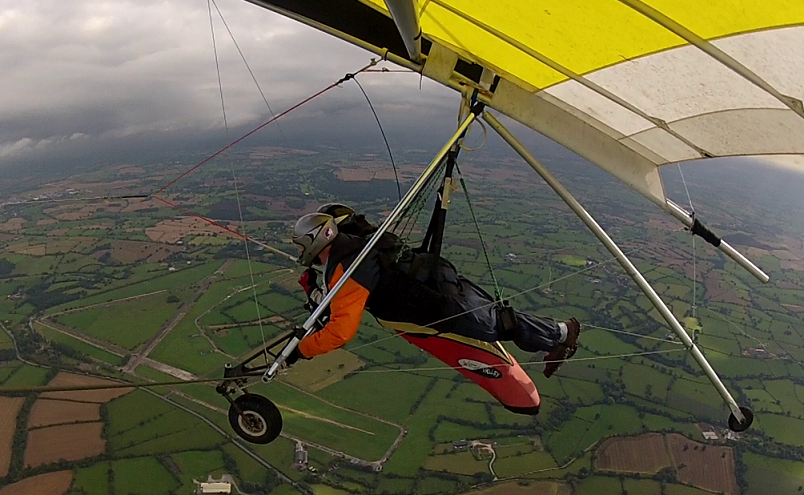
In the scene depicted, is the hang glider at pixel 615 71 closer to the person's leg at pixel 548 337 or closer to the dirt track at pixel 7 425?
the person's leg at pixel 548 337

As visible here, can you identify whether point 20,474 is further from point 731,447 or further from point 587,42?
point 731,447

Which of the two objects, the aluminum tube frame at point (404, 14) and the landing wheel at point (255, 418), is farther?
the landing wheel at point (255, 418)

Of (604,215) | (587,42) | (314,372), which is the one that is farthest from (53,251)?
(587,42)

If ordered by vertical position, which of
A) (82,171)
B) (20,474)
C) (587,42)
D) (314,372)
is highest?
(587,42)

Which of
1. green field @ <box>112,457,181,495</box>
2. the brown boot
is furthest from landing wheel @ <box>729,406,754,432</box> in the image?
green field @ <box>112,457,181,495</box>

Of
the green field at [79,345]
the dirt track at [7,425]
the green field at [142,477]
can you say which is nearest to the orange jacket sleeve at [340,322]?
the green field at [142,477]

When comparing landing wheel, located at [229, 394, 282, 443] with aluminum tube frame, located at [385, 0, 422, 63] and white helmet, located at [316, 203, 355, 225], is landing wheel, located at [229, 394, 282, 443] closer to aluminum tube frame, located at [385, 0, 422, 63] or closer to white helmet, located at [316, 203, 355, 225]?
white helmet, located at [316, 203, 355, 225]
